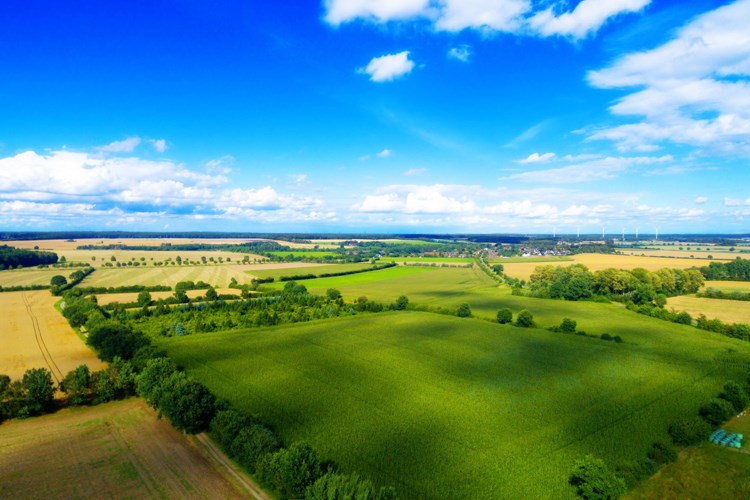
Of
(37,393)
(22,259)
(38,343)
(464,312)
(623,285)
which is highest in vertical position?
(22,259)

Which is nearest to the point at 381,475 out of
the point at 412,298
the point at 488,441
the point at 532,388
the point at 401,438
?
the point at 401,438

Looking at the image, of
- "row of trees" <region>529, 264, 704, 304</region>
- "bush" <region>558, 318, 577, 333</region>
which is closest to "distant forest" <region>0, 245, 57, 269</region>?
"bush" <region>558, 318, 577, 333</region>

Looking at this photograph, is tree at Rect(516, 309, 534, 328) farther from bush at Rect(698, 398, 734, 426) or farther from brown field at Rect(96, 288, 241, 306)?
brown field at Rect(96, 288, 241, 306)

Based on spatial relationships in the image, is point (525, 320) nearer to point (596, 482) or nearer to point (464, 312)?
point (464, 312)

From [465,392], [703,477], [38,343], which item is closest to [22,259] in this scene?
[38,343]

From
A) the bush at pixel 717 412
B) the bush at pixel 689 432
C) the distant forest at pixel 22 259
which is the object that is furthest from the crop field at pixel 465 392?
the distant forest at pixel 22 259
